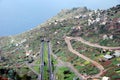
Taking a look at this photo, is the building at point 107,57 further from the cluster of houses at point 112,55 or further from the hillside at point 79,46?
the hillside at point 79,46

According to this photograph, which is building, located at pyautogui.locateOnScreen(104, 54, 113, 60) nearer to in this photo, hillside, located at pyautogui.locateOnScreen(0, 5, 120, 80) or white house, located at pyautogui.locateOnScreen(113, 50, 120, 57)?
hillside, located at pyautogui.locateOnScreen(0, 5, 120, 80)

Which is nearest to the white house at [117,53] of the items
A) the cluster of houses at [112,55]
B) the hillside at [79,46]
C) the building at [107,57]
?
the cluster of houses at [112,55]

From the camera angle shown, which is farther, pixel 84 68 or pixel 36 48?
pixel 36 48

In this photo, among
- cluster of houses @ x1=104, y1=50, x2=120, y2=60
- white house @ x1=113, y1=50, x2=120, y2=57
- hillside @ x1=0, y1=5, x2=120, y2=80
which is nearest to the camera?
hillside @ x1=0, y1=5, x2=120, y2=80

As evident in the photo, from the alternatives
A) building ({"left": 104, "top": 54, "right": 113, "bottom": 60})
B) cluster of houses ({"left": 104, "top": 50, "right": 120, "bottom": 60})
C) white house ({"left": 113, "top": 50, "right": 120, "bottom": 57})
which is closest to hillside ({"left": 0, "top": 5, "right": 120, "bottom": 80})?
white house ({"left": 113, "top": 50, "right": 120, "bottom": 57})

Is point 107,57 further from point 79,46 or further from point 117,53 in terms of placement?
point 79,46

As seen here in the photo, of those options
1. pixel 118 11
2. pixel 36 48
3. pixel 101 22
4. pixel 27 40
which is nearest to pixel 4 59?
pixel 36 48

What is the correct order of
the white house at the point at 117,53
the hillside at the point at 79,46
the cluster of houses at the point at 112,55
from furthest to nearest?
1. the cluster of houses at the point at 112,55
2. the white house at the point at 117,53
3. the hillside at the point at 79,46

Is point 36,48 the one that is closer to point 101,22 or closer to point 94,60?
point 101,22
